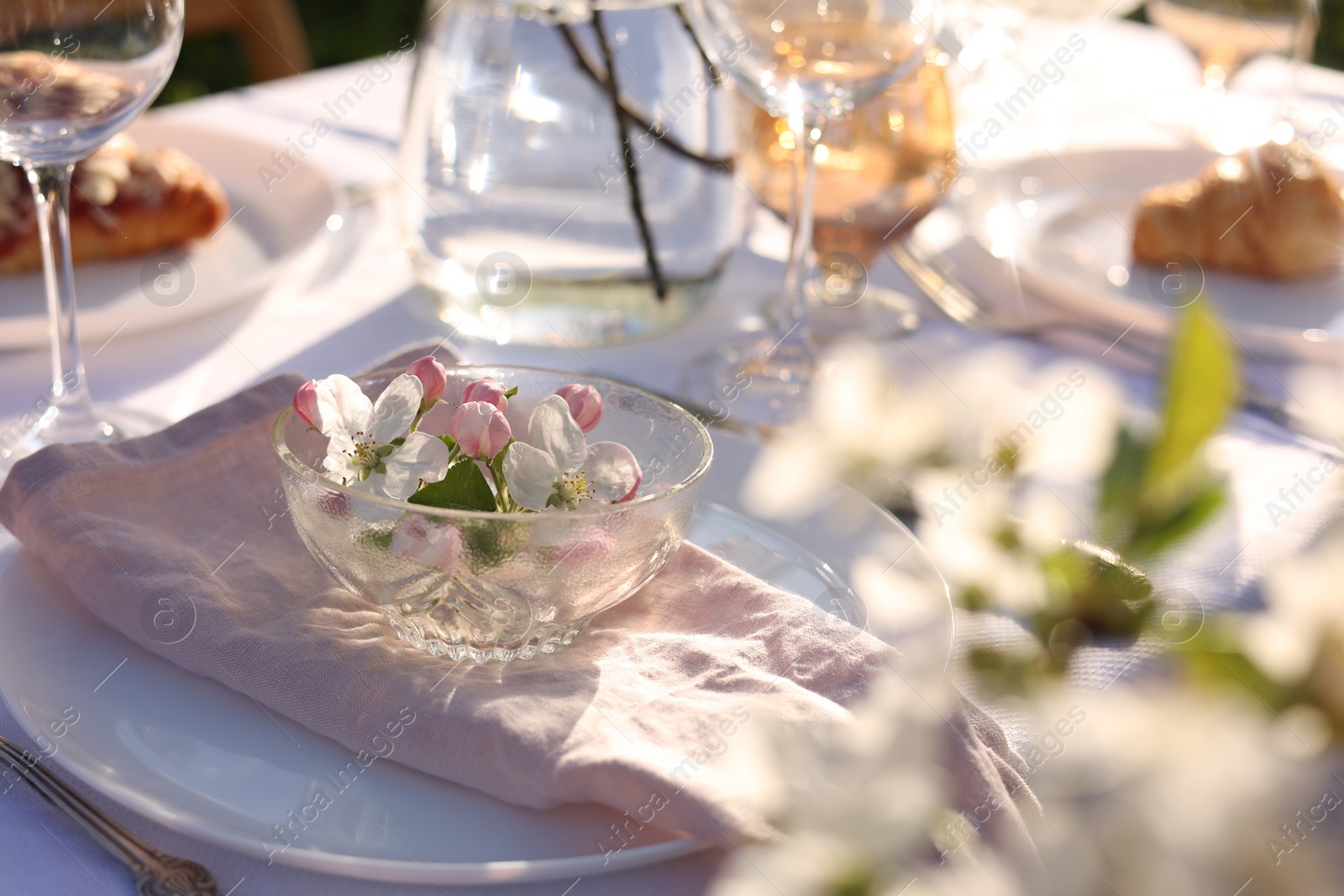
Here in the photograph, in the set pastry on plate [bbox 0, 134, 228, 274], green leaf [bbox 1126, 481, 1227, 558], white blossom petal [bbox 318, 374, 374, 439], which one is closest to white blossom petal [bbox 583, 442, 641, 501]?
white blossom petal [bbox 318, 374, 374, 439]

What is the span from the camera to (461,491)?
55 cm

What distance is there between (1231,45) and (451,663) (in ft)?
4.68

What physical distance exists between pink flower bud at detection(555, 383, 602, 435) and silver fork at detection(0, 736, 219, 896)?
0.26 meters

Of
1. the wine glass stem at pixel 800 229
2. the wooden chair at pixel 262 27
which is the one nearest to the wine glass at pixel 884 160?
the wine glass stem at pixel 800 229

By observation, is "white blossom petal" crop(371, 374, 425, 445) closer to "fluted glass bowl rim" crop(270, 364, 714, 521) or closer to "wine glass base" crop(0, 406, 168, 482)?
"fluted glass bowl rim" crop(270, 364, 714, 521)

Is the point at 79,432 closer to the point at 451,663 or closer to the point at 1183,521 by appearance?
the point at 451,663

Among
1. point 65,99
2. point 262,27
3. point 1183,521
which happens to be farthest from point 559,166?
point 262,27

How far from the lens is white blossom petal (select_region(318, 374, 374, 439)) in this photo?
56 cm

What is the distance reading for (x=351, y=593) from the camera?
0.60 m

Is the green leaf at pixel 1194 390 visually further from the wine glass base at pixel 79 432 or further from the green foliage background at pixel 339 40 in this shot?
the green foliage background at pixel 339 40

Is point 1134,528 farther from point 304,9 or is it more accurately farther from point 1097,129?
point 304,9

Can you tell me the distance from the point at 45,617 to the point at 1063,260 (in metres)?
0.91

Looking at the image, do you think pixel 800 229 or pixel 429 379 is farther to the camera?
pixel 800 229

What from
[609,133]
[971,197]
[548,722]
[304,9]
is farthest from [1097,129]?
[304,9]
